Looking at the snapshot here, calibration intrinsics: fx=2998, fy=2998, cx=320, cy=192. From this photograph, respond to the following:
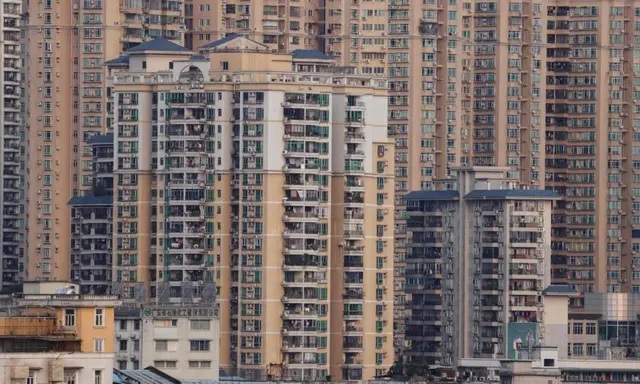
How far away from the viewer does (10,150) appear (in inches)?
5094

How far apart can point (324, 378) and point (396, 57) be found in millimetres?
26909

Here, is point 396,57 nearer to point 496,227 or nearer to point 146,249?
point 496,227

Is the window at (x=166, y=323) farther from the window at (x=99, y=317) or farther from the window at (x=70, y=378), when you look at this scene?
the window at (x=70, y=378)

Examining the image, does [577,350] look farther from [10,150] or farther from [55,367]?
[55,367]

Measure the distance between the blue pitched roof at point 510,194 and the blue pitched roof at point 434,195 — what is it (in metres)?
0.95

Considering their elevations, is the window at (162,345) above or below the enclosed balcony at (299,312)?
below

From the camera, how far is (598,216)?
13850cm

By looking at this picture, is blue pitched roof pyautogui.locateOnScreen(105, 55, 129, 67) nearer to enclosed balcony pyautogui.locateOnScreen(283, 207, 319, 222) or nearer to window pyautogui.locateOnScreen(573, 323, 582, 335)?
enclosed balcony pyautogui.locateOnScreen(283, 207, 319, 222)

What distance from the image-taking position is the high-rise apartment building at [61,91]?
124m

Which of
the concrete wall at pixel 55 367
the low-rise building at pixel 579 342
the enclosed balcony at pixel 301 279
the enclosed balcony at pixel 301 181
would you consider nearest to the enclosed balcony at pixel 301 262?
the enclosed balcony at pixel 301 279

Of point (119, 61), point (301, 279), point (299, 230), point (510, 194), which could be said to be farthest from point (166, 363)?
point (510, 194)

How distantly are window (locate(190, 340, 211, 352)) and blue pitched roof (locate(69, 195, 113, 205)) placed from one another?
2136 cm

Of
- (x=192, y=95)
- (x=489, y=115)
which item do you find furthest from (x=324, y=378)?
(x=489, y=115)

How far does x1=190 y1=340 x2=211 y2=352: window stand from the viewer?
95.2 m
